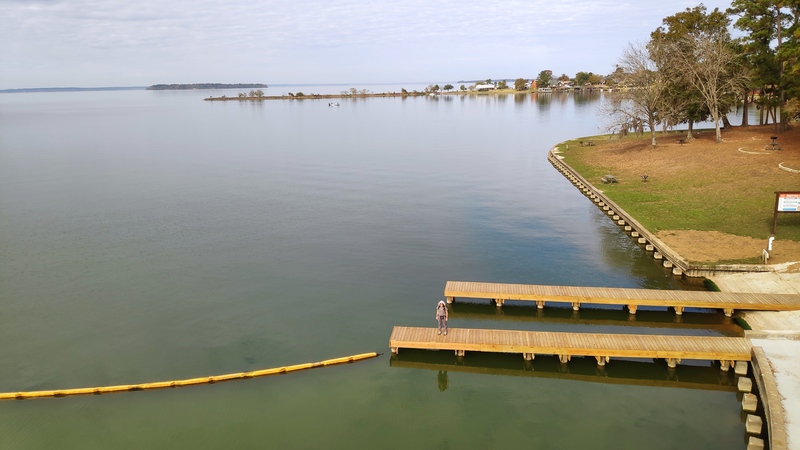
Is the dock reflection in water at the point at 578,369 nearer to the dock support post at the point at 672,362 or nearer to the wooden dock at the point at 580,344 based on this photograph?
the dock support post at the point at 672,362

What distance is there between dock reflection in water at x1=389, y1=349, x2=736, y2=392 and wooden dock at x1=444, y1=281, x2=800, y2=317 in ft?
14.2

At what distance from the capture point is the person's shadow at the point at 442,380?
22984 millimetres

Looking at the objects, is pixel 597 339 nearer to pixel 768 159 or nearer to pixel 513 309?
pixel 513 309

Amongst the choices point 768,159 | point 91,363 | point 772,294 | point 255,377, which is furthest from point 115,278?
point 768,159

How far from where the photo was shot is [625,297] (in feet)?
91.1

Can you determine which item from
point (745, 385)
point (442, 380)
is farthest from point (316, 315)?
point (745, 385)

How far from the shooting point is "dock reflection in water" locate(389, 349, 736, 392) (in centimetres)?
2264

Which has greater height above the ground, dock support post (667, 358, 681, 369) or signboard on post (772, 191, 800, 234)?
signboard on post (772, 191, 800, 234)

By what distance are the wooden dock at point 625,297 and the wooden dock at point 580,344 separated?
372 cm

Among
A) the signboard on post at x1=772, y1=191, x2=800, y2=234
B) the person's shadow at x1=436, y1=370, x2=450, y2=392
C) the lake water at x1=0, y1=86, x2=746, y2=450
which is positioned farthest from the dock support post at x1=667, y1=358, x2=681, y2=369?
the signboard on post at x1=772, y1=191, x2=800, y2=234

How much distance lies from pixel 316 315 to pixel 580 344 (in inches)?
537

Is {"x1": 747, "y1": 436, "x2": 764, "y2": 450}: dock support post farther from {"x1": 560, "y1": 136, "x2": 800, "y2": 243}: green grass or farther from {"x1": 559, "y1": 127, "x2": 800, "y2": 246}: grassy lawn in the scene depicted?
{"x1": 559, "y1": 127, "x2": 800, "y2": 246}: grassy lawn

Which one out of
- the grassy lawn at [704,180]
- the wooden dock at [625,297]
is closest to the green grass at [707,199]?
the grassy lawn at [704,180]

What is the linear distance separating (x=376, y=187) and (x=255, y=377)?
37057mm
